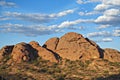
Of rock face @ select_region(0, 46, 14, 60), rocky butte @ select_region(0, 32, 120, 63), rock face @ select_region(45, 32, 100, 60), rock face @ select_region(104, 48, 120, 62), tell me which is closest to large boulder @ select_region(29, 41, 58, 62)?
rocky butte @ select_region(0, 32, 120, 63)

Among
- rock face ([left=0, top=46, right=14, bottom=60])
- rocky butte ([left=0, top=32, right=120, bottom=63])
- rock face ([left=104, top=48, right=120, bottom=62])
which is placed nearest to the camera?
rocky butte ([left=0, top=32, right=120, bottom=63])

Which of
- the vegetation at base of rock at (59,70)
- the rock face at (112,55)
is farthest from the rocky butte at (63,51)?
the vegetation at base of rock at (59,70)

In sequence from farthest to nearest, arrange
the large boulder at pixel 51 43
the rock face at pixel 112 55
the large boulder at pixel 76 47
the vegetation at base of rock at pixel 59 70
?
the large boulder at pixel 51 43, the rock face at pixel 112 55, the large boulder at pixel 76 47, the vegetation at base of rock at pixel 59 70

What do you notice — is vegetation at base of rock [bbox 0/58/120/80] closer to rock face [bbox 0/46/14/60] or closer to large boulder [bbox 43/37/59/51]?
rock face [bbox 0/46/14/60]

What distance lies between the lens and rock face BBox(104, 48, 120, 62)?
547ft

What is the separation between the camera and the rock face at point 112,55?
166625 millimetres

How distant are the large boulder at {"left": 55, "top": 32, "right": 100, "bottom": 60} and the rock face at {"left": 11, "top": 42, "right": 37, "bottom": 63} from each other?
13.7 m

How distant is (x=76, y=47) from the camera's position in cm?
16900

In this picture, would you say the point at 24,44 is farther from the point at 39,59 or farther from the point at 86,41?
the point at 86,41

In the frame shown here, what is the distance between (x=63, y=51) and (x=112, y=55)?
24105 mm

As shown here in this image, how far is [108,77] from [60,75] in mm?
21130

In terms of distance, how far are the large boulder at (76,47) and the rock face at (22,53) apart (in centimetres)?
1365

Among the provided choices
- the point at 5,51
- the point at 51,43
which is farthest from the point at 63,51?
the point at 5,51

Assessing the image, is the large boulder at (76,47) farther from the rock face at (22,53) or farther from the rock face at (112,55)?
the rock face at (22,53)
